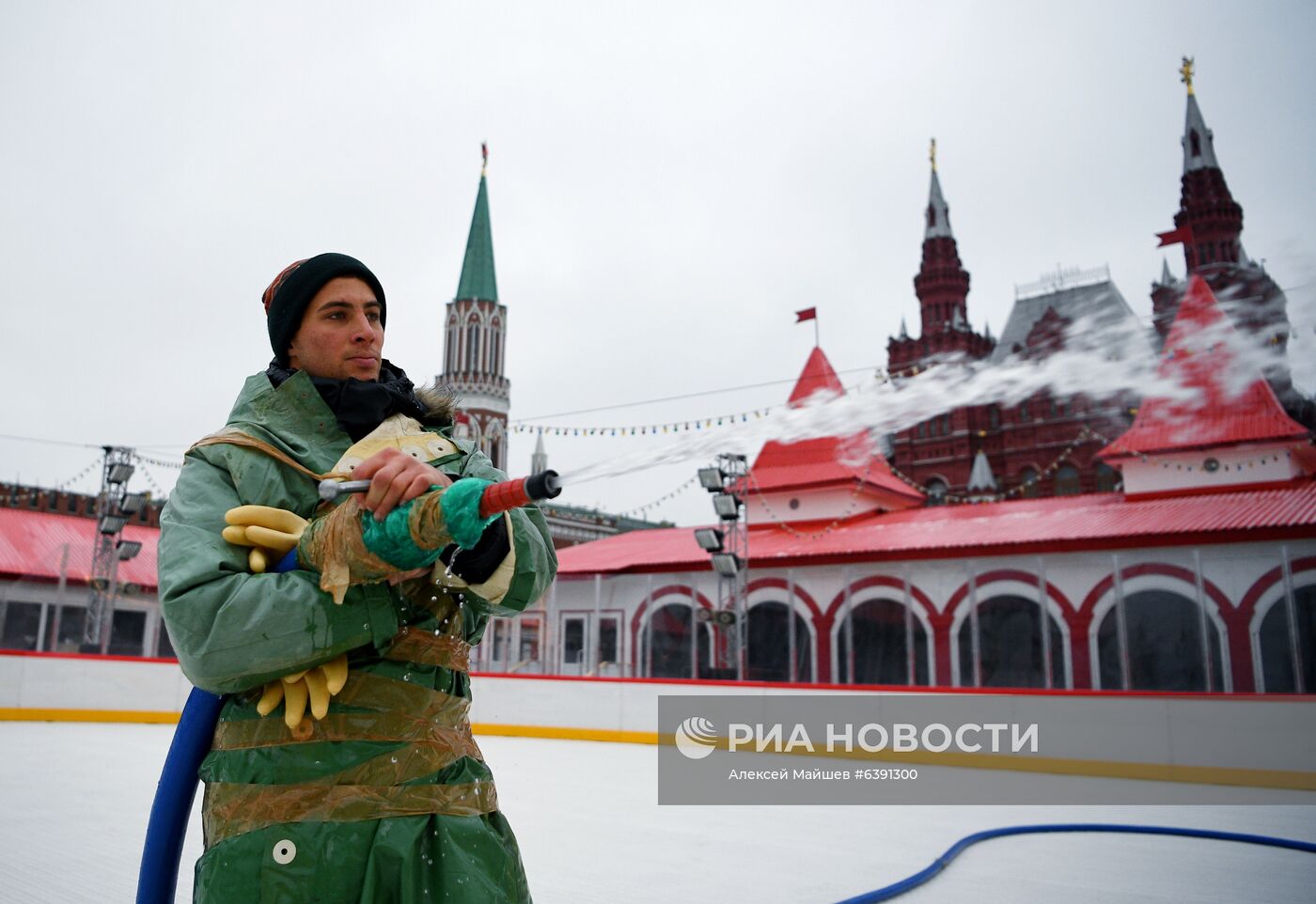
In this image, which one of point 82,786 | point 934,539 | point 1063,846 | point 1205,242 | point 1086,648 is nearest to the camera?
point 1063,846

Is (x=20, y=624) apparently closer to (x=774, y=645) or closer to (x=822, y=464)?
(x=774, y=645)

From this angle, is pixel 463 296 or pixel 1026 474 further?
pixel 463 296

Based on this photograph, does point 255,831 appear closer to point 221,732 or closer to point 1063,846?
point 221,732

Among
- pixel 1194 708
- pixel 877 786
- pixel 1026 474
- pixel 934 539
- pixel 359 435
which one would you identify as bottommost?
pixel 877 786

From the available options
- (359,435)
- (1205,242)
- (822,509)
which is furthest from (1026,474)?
(359,435)

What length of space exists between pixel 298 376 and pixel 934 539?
15.8m

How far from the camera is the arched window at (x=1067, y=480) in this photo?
3394 cm

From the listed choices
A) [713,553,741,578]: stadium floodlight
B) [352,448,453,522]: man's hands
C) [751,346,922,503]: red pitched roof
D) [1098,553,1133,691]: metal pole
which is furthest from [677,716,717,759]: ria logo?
[352,448,453,522]: man's hands

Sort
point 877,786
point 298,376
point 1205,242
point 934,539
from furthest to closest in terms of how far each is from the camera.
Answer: point 1205,242
point 934,539
point 877,786
point 298,376

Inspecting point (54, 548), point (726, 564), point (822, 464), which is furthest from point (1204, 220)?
point (54, 548)

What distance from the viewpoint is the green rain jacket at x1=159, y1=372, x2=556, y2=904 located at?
121 centimetres

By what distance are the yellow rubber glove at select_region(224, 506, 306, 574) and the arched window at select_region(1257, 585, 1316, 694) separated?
1465 cm

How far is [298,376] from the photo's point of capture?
4.95 ft

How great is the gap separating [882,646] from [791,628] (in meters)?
1.66
